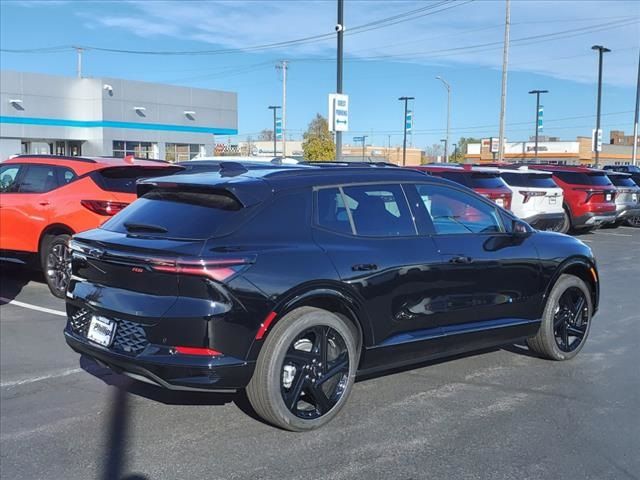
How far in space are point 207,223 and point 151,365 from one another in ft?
3.08

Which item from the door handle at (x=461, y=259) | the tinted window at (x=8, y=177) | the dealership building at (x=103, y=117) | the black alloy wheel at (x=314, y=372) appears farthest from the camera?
the dealership building at (x=103, y=117)

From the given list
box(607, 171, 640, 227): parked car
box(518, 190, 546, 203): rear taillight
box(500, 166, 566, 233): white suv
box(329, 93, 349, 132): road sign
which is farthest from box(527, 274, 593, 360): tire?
box(607, 171, 640, 227): parked car

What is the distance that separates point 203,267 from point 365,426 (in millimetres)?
1599

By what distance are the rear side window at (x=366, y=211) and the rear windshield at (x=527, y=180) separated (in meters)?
10.2

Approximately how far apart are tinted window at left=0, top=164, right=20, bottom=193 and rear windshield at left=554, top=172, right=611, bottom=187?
518 inches

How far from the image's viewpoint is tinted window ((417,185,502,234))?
5273 millimetres

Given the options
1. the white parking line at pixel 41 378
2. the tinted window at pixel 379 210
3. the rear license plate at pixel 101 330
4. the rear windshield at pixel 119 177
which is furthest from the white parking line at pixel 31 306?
the tinted window at pixel 379 210

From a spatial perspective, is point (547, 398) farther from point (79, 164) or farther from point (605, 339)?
point (79, 164)

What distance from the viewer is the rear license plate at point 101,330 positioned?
13.9ft

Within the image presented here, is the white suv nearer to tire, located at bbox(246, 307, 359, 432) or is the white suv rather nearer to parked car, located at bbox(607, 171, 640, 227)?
parked car, located at bbox(607, 171, 640, 227)

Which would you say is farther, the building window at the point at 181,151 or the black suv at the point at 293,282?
the building window at the point at 181,151

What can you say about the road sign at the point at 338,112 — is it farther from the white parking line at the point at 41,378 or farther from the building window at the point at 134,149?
the building window at the point at 134,149

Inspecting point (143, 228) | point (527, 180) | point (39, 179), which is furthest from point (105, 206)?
point (527, 180)

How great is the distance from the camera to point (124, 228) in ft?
15.2
